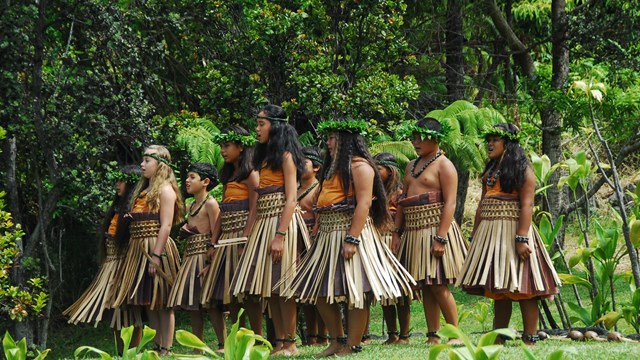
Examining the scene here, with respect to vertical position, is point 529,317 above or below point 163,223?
below

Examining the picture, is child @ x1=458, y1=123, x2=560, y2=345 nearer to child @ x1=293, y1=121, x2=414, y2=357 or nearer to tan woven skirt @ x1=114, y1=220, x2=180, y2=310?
child @ x1=293, y1=121, x2=414, y2=357

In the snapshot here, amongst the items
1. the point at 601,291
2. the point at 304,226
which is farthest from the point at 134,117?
the point at 601,291

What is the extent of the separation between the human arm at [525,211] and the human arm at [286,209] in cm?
159

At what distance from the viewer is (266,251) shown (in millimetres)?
7441

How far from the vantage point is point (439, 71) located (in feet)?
46.9

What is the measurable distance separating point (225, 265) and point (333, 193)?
1.40 metres

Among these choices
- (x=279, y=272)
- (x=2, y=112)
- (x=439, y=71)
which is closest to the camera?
(x=279, y=272)

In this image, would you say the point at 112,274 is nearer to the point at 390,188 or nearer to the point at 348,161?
the point at 390,188

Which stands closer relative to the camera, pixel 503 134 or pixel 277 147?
pixel 503 134

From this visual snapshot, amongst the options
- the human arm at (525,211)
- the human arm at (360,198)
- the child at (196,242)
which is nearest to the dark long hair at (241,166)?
the child at (196,242)

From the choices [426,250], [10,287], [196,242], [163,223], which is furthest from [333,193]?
[10,287]

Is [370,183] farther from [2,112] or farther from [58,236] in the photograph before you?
[58,236]

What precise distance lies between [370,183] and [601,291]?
2212 mm

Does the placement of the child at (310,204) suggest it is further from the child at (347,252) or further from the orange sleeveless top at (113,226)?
the orange sleeveless top at (113,226)
